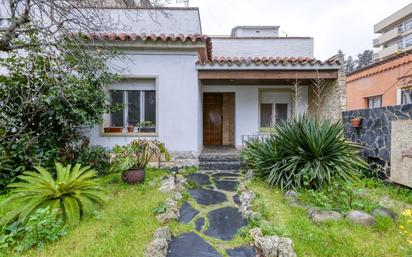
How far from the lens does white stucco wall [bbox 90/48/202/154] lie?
8367 mm

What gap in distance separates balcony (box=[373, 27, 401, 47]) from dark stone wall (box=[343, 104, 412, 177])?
4180cm

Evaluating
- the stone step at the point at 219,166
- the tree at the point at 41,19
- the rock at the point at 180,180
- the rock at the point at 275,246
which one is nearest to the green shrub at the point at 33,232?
the rock at the point at 275,246

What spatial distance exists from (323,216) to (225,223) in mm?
1762

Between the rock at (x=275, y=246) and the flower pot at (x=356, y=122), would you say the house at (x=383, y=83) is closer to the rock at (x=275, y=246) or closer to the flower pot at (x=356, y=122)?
the flower pot at (x=356, y=122)

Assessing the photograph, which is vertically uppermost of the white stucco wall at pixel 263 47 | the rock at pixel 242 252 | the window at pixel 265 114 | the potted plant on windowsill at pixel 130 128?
the white stucco wall at pixel 263 47

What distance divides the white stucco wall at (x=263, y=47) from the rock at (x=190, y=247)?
12.3 metres

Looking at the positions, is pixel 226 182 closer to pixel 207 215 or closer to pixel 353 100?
pixel 207 215

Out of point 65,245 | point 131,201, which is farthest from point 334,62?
point 65,245

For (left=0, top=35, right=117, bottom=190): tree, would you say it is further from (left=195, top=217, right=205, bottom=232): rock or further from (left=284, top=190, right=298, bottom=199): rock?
(left=284, top=190, right=298, bottom=199): rock

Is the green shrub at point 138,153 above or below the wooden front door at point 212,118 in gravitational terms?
below

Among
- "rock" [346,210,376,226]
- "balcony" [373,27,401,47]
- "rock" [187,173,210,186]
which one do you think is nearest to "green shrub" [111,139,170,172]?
"rock" [187,173,210,186]

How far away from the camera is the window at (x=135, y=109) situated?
871 centimetres

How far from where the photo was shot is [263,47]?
14117mm

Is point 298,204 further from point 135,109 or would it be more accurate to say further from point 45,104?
point 45,104
